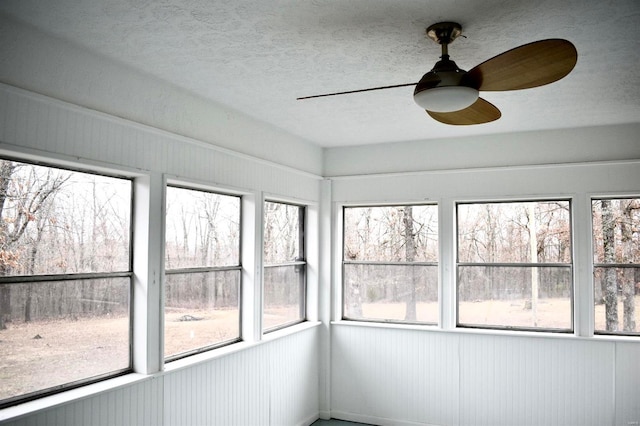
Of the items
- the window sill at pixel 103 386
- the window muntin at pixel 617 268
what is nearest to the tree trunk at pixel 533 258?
the window muntin at pixel 617 268

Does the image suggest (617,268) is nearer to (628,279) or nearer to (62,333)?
(628,279)

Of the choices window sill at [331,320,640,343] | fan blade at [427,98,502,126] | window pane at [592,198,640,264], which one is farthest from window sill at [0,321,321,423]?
window pane at [592,198,640,264]

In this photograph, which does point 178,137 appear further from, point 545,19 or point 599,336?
point 599,336

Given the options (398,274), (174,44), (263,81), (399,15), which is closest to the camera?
(399,15)

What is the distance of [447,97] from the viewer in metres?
2.63

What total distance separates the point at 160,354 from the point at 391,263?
2.82m

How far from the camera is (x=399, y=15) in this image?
2586 mm

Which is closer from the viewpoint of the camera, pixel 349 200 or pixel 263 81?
pixel 263 81

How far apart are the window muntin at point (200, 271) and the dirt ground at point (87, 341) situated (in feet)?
0.04

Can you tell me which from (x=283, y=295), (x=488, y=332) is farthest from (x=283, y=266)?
(x=488, y=332)

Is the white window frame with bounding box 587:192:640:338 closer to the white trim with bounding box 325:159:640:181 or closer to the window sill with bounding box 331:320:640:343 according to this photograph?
the window sill with bounding box 331:320:640:343

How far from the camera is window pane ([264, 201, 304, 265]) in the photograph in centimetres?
A: 504

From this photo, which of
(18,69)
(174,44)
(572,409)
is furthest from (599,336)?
(18,69)

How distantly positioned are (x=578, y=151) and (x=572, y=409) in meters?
2.42
